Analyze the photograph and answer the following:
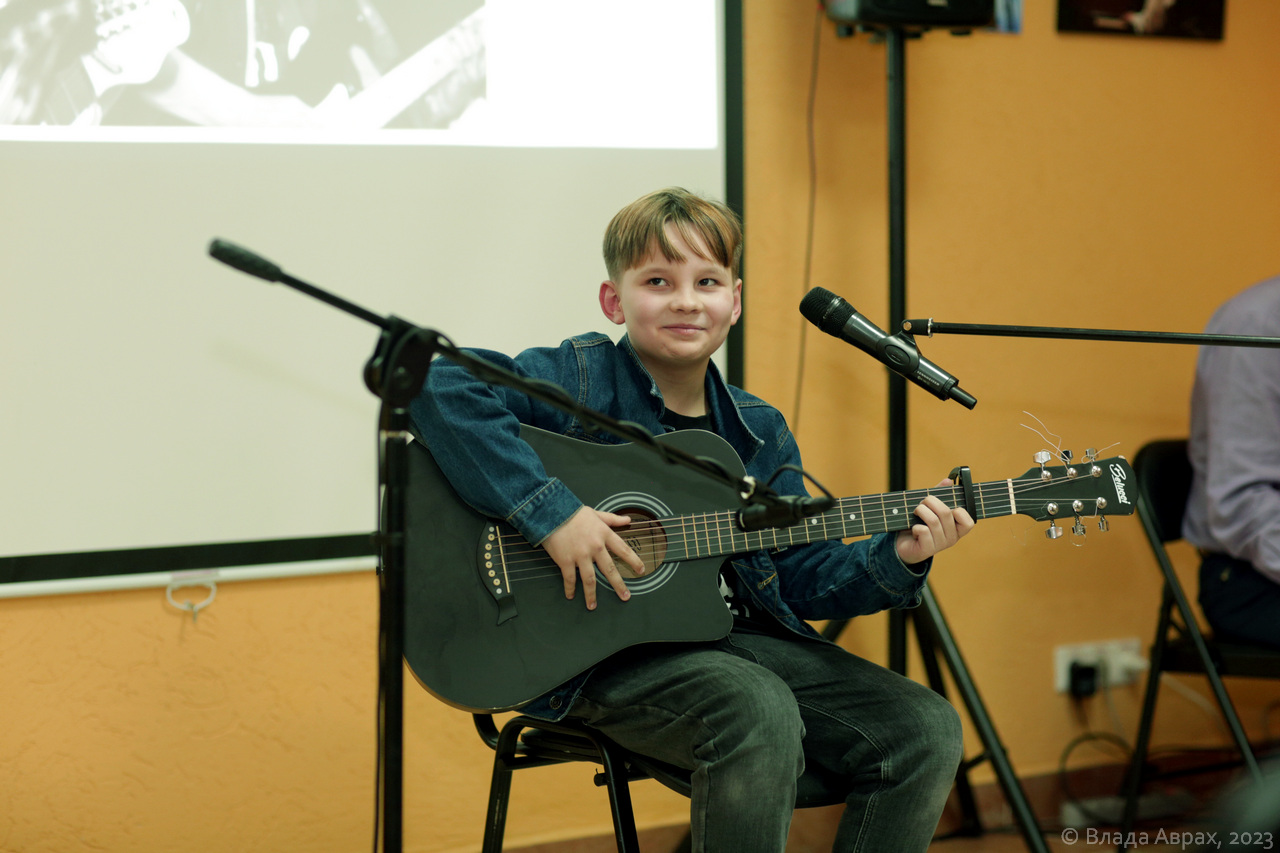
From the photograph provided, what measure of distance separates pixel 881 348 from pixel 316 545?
118cm

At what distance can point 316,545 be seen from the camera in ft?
6.50

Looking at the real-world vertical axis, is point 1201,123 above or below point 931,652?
above

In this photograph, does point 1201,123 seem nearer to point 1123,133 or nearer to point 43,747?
point 1123,133

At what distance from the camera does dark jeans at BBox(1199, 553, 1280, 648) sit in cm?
194

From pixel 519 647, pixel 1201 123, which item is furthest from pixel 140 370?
pixel 1201 123

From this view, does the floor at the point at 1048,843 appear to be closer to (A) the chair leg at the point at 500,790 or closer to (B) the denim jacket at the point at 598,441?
(B) the denim jacket at the point at 598,441

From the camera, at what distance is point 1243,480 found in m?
1.96

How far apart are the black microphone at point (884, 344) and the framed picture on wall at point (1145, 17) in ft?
4.91

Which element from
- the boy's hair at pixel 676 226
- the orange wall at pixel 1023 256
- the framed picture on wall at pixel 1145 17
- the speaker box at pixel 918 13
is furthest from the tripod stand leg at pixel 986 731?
the framed picture on wall at pixel 1145 17

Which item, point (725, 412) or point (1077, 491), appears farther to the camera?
point (725, 412)

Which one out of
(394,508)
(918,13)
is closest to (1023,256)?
(918,13)

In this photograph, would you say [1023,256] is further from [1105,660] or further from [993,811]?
[993,811]

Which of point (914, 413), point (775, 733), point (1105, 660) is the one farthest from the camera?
point (1105, 660)

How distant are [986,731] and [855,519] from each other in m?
0.87
